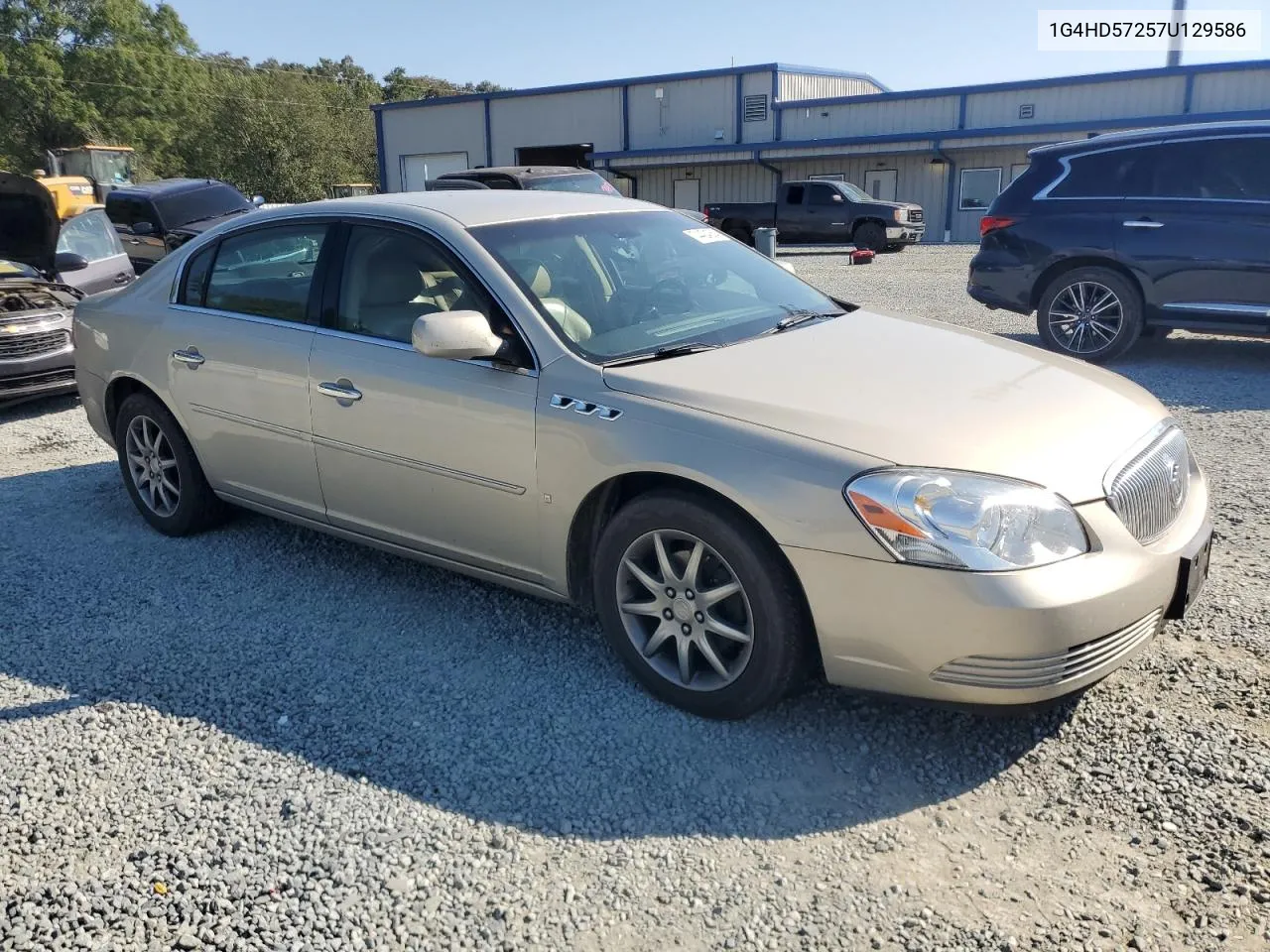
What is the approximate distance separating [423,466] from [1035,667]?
2.22m

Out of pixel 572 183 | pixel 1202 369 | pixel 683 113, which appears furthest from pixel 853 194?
pixel 1202 369

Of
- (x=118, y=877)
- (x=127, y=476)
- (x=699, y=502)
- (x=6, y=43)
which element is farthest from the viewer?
(x=6, y=43)

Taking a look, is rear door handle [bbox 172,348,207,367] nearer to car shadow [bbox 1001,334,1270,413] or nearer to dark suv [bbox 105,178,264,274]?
car shadow [bbox 1001,334,1270,413]

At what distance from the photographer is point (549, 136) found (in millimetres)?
38406

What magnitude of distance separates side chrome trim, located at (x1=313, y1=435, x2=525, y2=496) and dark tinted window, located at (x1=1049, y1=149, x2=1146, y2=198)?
22.9 ft

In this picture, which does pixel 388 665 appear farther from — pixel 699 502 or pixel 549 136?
pixel 549 136

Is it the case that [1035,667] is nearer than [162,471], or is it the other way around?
[1035,667]

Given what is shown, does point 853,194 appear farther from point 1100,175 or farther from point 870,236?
point 1100,175

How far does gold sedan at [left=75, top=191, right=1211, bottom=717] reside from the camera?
2.84 metres

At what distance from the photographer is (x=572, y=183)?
15.0m

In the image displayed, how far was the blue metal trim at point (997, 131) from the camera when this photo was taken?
25.9m

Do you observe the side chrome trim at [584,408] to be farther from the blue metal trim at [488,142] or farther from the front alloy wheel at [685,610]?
the blue metal trim at [488,142]

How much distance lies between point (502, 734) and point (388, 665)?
2.27ft

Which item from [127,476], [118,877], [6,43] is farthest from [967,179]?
[6,43]
